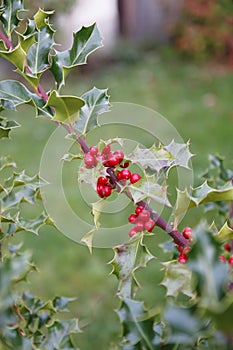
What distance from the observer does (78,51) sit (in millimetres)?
1004

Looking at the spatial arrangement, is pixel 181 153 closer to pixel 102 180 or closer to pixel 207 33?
pixel 102 180

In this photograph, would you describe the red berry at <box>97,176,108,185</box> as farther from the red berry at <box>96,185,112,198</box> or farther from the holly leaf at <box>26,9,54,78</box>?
the holly leaf at <box>26,9,54,78</box>

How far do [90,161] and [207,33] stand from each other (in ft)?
22.3

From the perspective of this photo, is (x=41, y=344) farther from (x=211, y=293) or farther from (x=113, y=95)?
(x=113, y=95)

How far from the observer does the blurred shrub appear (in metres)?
7.15

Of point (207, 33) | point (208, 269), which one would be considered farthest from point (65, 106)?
point (207, 33)

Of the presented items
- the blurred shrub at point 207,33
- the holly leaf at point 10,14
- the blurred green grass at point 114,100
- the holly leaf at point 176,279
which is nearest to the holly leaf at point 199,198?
the holly leaf at point 176,279

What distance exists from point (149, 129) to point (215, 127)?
1.96 feet

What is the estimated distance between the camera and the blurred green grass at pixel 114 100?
2777mm

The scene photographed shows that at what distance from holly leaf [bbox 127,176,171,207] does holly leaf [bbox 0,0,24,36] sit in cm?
39

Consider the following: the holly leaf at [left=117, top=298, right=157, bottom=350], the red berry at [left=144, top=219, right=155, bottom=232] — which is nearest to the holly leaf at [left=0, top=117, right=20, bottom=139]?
the red berry at [left=144, top=219, right=155, bottom=232]

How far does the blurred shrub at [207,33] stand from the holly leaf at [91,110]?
6332 mm

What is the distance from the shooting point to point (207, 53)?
7371mm

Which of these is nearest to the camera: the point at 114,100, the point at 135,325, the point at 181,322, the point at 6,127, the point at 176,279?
the point at 181,322
